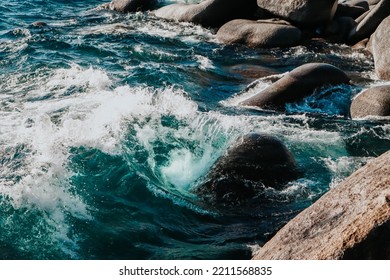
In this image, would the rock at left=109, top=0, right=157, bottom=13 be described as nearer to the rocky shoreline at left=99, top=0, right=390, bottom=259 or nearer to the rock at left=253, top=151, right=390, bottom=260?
the rocky shoreline at left=99, top=0, right=390, bottom=259

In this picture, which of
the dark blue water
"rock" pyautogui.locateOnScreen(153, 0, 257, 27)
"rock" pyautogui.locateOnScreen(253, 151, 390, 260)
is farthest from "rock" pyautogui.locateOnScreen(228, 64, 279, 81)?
"rock" pyautogui.locateOnScreen(253, 151, 390, 260)

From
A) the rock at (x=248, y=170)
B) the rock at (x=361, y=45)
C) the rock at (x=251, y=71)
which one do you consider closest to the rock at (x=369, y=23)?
the rock at (x=361, y=45)

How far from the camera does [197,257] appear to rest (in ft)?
18.2

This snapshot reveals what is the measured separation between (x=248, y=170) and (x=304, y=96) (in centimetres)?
394

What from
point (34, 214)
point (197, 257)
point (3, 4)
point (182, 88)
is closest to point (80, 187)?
point (34, 214)

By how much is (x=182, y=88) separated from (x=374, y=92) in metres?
4.27

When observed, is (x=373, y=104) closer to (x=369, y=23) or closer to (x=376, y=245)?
(x=369, y=23)

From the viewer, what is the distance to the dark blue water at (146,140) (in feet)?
19.9

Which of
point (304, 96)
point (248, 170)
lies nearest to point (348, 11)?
point (304, 96)

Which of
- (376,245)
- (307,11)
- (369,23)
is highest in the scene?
(376,245)

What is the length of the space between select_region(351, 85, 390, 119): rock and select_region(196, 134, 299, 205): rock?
10.6 feet

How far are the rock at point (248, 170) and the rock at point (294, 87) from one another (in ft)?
9.78

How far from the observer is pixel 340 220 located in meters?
4.13

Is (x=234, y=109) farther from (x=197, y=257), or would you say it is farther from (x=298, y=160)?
(x=197, y=257)
